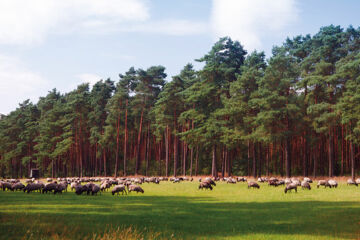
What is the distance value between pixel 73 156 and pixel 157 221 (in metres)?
78.2

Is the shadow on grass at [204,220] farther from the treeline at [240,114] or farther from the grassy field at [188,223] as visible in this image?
the treeline at [240,114]

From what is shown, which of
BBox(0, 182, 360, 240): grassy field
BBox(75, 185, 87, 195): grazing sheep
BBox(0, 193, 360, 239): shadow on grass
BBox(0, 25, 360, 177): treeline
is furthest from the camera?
BBox(0, 25, 360, 177): treeline

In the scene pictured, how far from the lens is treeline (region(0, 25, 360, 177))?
48938 mm

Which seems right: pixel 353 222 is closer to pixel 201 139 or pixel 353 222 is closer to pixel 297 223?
pixel 297 223

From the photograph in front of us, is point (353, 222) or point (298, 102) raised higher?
point (298, 102)

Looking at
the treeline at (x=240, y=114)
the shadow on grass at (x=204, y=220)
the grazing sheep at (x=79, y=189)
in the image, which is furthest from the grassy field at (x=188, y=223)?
the treeline at (x=240, y=114)

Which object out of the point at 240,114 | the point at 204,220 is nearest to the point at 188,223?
the point at 204,220

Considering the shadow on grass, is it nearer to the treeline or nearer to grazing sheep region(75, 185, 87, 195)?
grazing sheep region(75, 185, 87, 195)

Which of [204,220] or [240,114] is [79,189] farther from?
[240,114]

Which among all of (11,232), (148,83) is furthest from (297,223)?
(148,83)

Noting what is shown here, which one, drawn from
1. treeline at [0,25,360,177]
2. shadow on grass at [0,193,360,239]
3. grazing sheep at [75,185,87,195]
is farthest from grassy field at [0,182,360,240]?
treeline at [0,25,360,177]

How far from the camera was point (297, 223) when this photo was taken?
1441 cm

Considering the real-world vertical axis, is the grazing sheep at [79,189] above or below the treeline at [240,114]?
below

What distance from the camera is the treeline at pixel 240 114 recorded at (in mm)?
48938
